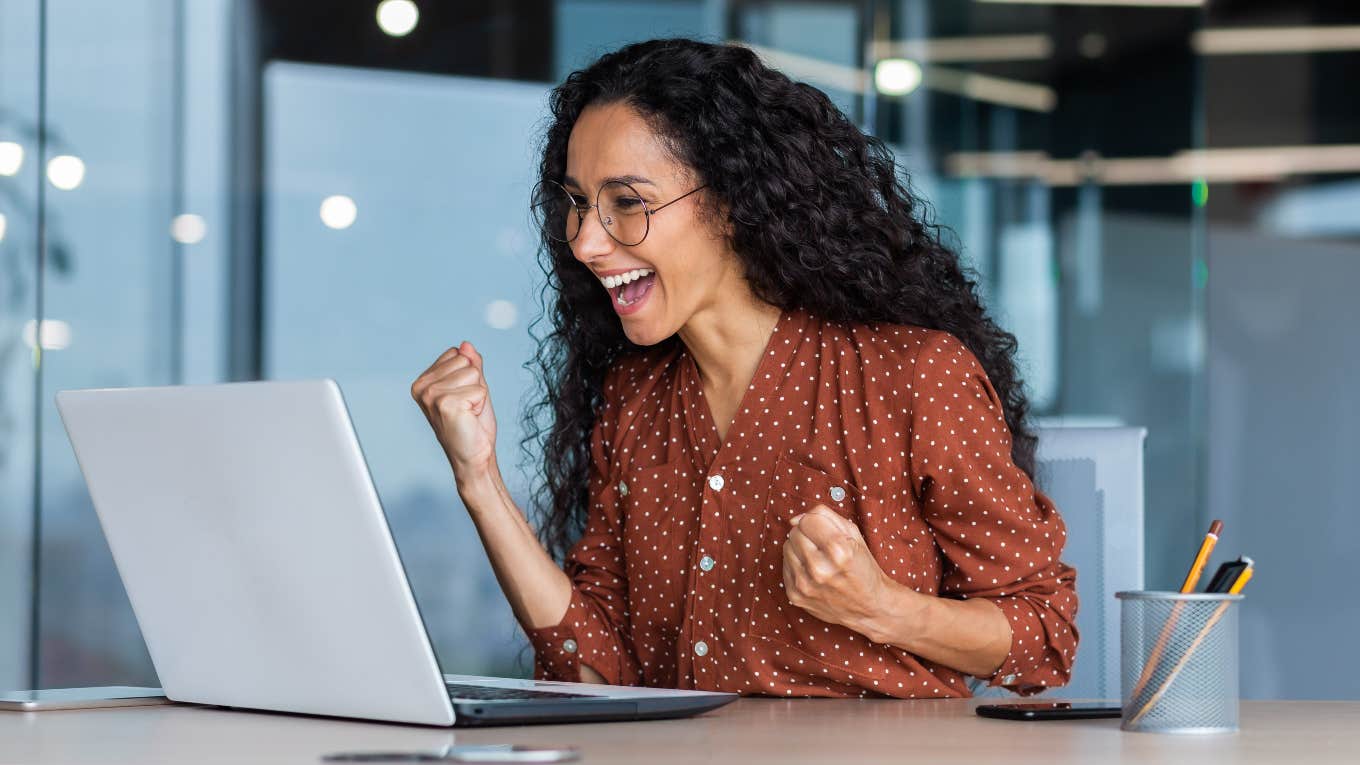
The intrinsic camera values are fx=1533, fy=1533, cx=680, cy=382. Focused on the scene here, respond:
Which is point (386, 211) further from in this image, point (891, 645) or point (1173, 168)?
point (891, 645)

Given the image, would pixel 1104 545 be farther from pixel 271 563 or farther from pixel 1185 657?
pixel 271 563

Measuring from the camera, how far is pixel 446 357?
1471mm

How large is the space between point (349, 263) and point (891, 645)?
7.10 feet

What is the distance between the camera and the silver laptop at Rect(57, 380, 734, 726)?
3.22ft

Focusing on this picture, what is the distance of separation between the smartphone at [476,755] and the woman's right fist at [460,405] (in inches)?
22.7

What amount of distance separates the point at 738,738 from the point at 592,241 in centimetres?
75

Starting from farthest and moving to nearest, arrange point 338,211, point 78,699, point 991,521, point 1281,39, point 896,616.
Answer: point 1281,39 < point 338,211 < point 991,521 < point 896,616 < point 78,699

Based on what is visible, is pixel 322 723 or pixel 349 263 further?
pixel 349 263

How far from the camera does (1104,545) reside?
5.37 ft

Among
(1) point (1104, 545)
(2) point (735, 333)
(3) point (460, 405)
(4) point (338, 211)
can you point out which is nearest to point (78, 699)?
(3) point (460, 405)

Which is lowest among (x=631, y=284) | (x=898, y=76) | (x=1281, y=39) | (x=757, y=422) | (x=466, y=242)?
(x=757, y=422)

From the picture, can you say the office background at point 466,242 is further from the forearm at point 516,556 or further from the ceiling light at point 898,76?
the forearm at point 516,556

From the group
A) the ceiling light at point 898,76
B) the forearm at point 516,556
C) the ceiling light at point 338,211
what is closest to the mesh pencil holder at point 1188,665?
the forearm at point 516,556

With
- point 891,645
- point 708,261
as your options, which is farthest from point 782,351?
point 891,645
